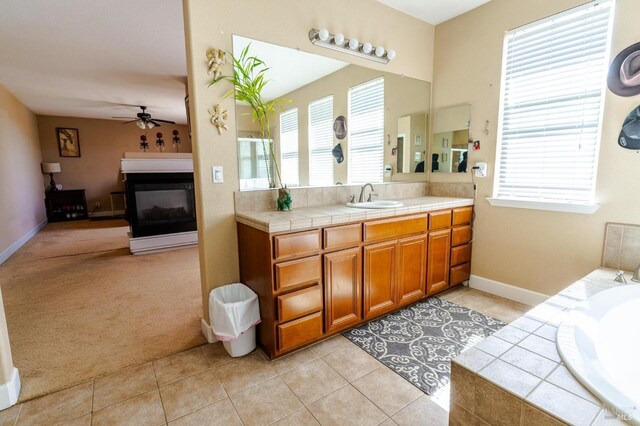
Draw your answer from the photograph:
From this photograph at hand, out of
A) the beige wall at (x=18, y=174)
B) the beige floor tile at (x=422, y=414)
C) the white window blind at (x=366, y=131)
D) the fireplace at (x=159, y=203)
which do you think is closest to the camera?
the beige floor tile at (x=422, y=414)

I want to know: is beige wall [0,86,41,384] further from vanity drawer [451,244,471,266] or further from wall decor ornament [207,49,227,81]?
vanity drawer [451,244,471,266]

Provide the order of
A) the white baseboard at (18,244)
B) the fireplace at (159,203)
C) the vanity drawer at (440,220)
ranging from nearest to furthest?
the vanity drawer at (440,220) → the white baseboard at (18,244) → the fireplace at (159,203)

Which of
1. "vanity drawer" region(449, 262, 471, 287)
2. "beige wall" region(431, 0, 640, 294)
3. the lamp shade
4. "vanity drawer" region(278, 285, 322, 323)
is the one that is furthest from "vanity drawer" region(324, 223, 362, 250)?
the lamp shade

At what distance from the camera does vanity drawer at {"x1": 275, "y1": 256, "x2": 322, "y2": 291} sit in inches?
74.6

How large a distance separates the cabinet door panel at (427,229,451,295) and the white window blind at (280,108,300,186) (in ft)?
4.49

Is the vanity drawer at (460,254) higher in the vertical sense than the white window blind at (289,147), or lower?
lower

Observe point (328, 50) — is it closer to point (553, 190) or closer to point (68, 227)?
point (553, 190)

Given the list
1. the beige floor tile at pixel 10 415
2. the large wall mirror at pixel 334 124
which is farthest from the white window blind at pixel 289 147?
the beige floor tile at pixel 10 415

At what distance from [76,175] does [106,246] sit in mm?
4289

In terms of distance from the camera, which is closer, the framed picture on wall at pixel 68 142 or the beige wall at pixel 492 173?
the beige wall at pixel 492 173

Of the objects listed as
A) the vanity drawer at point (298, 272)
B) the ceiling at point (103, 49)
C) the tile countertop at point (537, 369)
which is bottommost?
the tile countertop at point (537, 369)

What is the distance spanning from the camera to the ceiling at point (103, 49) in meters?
2.73

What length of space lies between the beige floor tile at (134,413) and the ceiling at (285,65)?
7.05ft

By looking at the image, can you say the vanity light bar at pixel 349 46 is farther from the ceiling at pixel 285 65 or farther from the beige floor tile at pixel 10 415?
the beige floor tile at pixel 10 415
